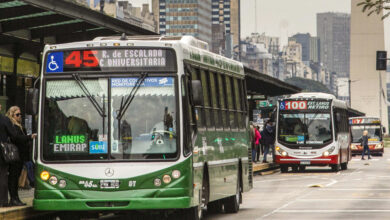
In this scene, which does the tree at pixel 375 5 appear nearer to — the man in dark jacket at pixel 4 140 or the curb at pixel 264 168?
the man in dark jacket at pixel 4 140

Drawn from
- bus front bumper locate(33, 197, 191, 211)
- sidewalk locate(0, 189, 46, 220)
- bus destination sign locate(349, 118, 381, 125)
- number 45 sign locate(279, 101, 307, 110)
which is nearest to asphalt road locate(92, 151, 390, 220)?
bus front bumper locate(33, 197, 191, 211)

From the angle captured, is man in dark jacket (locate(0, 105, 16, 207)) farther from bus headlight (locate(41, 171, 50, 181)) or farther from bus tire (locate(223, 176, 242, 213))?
bus tire (locate(223, 176, 242, 213))

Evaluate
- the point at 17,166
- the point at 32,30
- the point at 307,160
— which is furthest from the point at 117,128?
the point at 307,160

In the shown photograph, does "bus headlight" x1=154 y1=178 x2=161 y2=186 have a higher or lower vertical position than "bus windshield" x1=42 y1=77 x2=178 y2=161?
lower

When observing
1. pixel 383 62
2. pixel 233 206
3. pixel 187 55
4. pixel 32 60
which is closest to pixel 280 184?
pixel 32 60

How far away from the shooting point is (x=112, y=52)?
13609mm

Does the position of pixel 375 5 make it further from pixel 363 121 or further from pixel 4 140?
pixel 363 121

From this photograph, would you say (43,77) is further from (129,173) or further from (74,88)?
(129,173)

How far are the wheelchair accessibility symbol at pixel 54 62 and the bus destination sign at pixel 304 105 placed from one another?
23.9m

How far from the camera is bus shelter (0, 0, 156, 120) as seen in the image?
1928 centimetres

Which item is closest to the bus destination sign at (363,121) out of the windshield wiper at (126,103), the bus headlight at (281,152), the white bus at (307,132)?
the white bus at (307,132)

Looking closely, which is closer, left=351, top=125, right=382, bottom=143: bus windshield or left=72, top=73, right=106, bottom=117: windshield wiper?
left=72, top=73, right=106, bottom=117: windshield wiper

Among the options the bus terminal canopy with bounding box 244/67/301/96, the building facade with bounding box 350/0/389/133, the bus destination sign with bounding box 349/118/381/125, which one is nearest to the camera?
the bus terminal canopy with bounding box 244/67/301/96

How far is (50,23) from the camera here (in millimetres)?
21078
